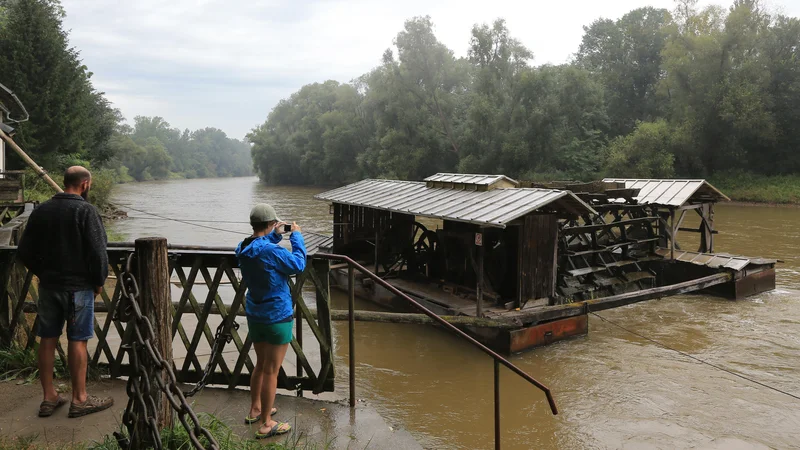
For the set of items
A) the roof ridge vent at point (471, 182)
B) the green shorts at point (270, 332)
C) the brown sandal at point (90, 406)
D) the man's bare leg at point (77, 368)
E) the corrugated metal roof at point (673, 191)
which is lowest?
the brown sandal at point (90, 406)

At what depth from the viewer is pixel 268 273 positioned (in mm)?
4289

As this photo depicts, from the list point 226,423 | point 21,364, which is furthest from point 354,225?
point 226,423

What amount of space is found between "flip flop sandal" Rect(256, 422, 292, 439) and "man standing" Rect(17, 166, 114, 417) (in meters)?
1.31

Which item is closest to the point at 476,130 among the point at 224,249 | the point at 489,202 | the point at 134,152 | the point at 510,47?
the point at 510,47

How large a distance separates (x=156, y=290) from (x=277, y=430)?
150 cm

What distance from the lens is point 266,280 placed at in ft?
14.1

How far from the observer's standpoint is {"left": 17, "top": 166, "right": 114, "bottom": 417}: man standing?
4355 mm

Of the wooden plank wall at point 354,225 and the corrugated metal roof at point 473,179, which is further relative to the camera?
the wooden plank wall at point 354,225

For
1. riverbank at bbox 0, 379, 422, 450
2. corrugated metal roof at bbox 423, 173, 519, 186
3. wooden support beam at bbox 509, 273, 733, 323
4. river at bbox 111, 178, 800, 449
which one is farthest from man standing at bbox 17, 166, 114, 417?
corrugated metal roof at bbox 423, 173, 519, 186

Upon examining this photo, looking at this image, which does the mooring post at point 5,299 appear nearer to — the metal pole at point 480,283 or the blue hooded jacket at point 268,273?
the blue hooded jacket at point 268,273

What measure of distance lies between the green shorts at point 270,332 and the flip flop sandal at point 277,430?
0.61 metres

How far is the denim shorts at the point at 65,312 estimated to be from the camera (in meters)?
4.41

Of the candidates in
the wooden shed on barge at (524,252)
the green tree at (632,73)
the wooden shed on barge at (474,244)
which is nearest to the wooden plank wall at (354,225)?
the wooden shed on barge at (524,252)

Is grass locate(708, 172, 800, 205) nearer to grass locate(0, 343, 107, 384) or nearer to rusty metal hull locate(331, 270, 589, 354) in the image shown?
rusty metal hull locate(331, 270, 589, 354)
